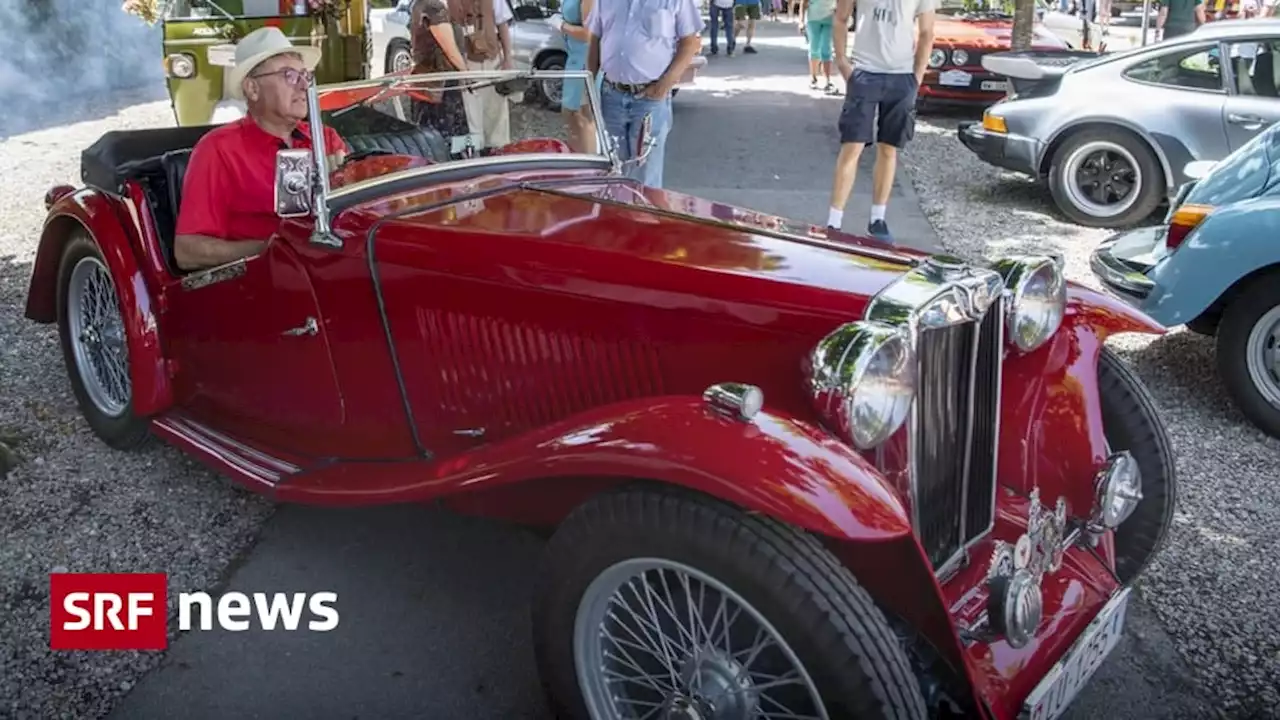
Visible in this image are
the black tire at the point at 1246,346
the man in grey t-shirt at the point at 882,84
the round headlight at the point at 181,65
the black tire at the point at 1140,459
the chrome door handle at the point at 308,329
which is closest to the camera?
the black tire at the point at 1140,459

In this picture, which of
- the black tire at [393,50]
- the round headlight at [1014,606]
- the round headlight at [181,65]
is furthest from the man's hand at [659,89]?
the black tire at [393,50]

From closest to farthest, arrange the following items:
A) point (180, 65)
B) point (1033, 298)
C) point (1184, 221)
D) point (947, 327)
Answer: point (947, 327), point (1033, 298), point (1184, 221), point (180, 65)

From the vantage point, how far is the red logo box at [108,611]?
2.88 meters

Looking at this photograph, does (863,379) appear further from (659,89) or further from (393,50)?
(393,50)

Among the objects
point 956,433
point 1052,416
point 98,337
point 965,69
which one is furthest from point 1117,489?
point 965,69

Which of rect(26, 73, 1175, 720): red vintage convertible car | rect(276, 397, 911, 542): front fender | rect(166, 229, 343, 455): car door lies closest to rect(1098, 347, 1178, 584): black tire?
rect(26, 73, 1175, 720): red vintage convertible car

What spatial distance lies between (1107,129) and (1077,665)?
5884mm

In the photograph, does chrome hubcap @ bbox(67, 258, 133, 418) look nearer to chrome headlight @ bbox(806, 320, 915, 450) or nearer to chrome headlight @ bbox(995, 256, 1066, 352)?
chrome headlight @ bbox(806, 320, 915, 450)

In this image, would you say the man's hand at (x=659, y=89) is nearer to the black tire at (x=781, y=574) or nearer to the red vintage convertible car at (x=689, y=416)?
the red vintage convertible car at (x=689, y=416)

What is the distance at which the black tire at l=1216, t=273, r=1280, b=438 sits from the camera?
13.5 feet

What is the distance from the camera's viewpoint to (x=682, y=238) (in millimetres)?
2691

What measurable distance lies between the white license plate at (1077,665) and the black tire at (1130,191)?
5.41 meters

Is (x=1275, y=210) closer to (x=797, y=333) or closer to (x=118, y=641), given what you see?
(x=797, y=333)

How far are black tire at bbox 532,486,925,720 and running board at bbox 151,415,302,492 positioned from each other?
1328 millimetres
